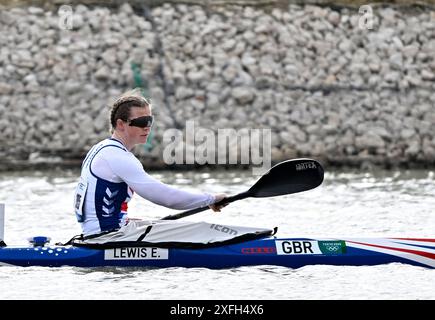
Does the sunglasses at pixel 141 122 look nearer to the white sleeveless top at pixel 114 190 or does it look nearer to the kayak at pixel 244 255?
the white sleeveless top at pixel 114 190

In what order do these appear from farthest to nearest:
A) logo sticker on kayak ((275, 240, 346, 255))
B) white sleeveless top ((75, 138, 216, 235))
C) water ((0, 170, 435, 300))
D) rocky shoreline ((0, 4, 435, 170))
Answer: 1. rocky shoreline ((0, 4, 435, 170))
2. logo sticker on kayak ((275, 240, 346, 255))
3. white sleeveless top ((75, 138, 216, 235))
4. water ((0, 170, 435, 300))

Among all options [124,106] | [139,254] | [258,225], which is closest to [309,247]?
[139,254]

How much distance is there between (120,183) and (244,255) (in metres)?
1.12

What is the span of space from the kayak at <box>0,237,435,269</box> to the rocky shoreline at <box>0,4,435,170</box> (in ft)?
29.6

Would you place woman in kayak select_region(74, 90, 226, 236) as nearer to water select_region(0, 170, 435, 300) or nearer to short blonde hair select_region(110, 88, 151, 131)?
short blonde hair select_region(110, 88, 151, 131)

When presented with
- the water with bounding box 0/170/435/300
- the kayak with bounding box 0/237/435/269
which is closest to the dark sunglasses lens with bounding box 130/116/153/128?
the kayak with bounding box 0/237/435/269

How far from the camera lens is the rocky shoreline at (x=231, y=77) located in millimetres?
19703

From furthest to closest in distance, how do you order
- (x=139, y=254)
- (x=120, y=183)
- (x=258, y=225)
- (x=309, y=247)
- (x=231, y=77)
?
(x=231, y=77)
(x=258, y=225)
(x=309, y=247)
(x=139, y=254)
(x=120, y=183)

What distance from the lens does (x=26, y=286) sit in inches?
388

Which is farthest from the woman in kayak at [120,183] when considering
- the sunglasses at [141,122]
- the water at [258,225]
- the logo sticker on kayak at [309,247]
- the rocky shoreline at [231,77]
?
the rocky shoreline at [231,77]

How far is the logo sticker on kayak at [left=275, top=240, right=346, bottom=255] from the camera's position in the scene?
33.8ft

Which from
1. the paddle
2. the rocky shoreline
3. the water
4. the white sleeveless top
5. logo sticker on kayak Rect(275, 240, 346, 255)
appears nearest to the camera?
the water

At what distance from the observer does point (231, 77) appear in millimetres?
20203

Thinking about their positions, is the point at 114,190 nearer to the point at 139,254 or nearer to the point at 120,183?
the point at 120,183
